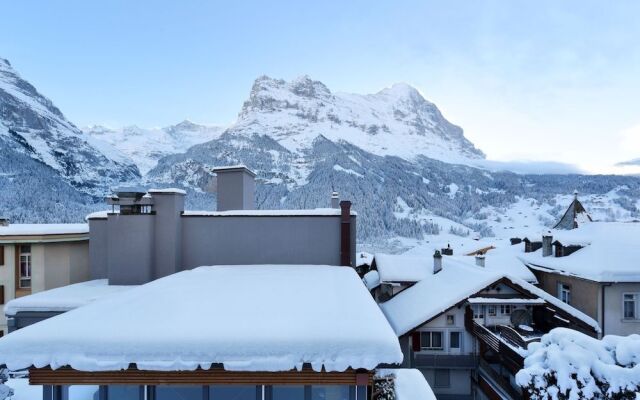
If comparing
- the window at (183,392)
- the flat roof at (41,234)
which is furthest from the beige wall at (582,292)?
the flat roof at (41,234)

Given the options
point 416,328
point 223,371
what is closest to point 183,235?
point 223,371

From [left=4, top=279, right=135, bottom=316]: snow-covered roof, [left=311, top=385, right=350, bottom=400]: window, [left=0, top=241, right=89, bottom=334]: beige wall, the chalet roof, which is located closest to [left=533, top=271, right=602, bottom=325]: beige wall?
the chalet roof

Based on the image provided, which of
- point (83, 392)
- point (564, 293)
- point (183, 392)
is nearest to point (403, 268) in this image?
point (564, 293)

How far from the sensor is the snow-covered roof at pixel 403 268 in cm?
1976

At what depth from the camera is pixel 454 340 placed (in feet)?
52.7

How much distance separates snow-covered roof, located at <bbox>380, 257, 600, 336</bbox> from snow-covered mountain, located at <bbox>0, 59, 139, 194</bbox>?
125 metres

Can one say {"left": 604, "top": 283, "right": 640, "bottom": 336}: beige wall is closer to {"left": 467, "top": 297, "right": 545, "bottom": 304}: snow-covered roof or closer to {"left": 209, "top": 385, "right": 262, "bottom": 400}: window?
{"left": 467, "top": 297, "right": 545, "bottom": 304}: snow-covered roof

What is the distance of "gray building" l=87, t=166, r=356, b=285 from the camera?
11438mm

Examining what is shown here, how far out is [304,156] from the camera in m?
144

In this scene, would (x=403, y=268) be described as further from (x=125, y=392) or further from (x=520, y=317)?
(x=125, y=392)

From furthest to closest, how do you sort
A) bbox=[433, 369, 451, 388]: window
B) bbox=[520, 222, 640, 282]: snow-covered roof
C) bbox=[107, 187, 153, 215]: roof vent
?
bbox=[433, 369, 451, 388]: window
bbox=[520, 222, 640, 282]: snow-covered roof
bbox=[107, 187, 153, 215]: roof vent

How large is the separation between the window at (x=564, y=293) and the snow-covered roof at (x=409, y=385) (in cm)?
1488

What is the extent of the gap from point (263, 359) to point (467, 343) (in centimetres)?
1507

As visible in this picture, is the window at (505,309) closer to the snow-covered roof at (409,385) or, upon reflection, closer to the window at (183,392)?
the snow-covered roof at (409,385)
